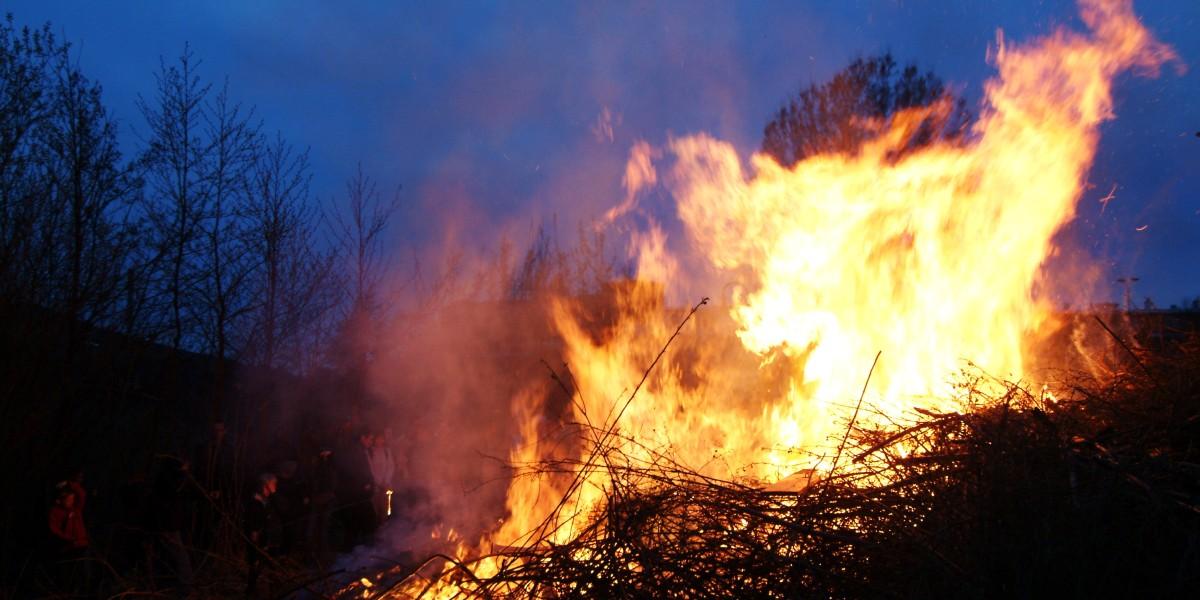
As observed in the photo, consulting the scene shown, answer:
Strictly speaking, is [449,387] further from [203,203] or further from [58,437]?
[58,437]

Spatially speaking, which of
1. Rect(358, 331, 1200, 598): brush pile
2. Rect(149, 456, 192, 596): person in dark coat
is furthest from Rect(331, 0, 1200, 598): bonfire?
Rect(149, 456, 192, 596): person in dark coat

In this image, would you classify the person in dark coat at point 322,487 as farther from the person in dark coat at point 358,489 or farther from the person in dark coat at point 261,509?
the person in dark coat at point 261,509

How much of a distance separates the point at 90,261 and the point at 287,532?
425 centimetres

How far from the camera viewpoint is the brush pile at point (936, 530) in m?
2.36

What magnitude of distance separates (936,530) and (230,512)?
13.0 ft

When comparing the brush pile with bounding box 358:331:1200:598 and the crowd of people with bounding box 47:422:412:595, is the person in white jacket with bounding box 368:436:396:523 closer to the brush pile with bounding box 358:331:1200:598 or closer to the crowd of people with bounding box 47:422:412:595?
the crowd of people with bounding box 47:422:412:595

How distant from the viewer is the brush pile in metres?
2.36

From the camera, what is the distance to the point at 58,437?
279 inches

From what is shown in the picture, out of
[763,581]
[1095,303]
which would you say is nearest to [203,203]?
[763,581]

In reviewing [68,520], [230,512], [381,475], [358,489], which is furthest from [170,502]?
[381,475]

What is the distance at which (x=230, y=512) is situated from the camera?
413cm

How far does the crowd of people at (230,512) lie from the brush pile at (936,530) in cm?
169

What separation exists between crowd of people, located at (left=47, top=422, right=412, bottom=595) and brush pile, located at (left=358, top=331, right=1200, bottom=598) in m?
1.69

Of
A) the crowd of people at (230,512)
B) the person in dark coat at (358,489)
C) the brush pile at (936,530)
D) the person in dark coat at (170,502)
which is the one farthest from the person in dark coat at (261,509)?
the brush pile at (936,530)
